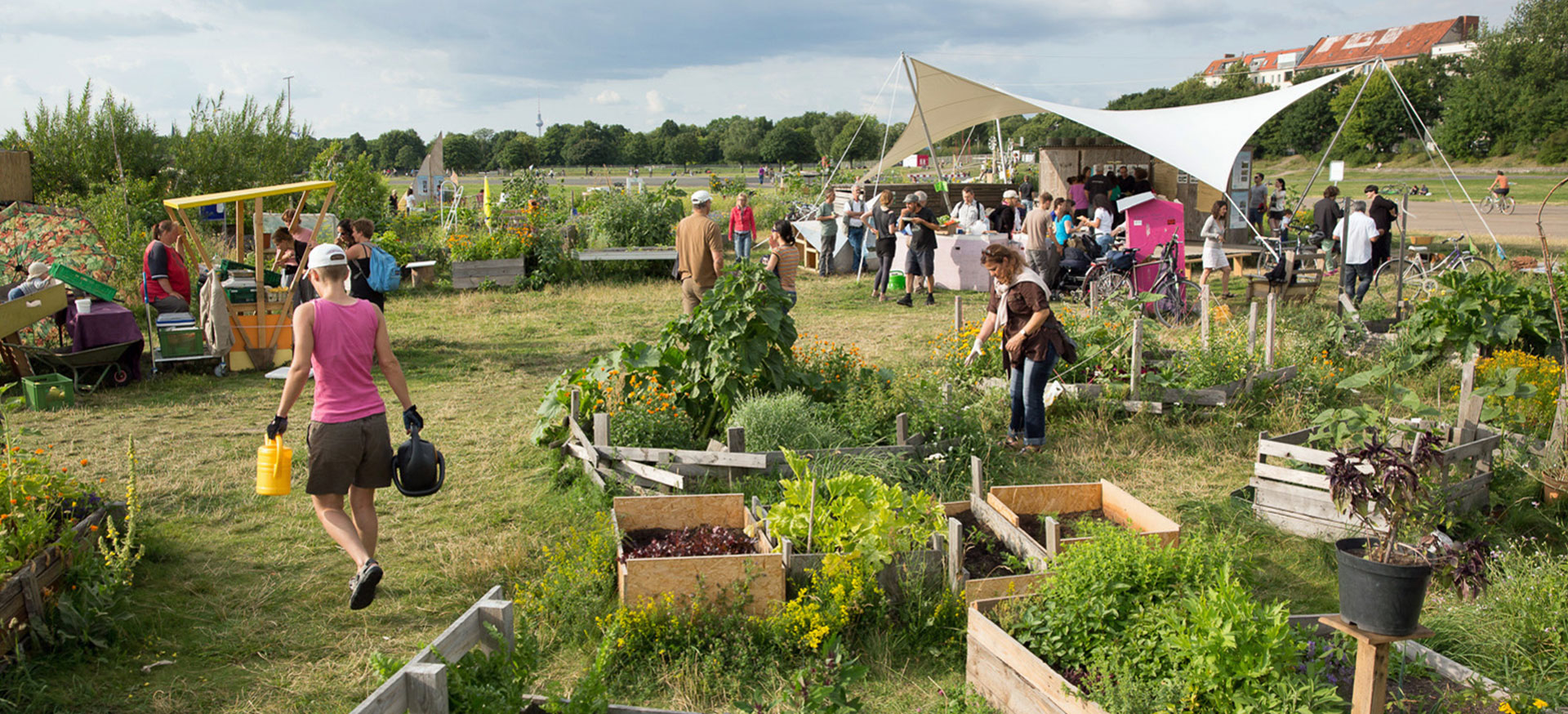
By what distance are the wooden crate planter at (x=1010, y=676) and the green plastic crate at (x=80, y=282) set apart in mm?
8518

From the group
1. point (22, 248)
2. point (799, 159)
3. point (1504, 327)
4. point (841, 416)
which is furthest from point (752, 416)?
point (799, 159)

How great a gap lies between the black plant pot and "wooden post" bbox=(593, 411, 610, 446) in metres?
3.87

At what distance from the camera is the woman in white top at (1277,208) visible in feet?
62.8

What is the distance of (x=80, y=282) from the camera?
28.0 feet

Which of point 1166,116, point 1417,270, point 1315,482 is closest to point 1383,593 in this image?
point 1315,482

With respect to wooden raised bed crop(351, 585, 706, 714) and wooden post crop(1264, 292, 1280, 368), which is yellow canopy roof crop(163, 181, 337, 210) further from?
wooden post crop(1264, 292, 1280, 368)

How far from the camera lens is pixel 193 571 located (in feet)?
15.9

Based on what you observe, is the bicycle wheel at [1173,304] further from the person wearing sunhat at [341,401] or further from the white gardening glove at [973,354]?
the person wearing sunhat at [341,401]

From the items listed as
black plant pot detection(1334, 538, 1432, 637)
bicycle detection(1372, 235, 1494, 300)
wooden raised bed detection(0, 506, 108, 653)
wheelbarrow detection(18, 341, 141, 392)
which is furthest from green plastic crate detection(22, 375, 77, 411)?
bicycle detection(1372, 235, 1494, 300)

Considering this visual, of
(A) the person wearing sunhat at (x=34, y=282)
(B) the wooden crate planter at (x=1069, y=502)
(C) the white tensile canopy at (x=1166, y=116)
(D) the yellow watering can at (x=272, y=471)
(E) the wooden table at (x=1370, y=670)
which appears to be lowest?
(B) the wooden crate planter at (x=1069, y=502)

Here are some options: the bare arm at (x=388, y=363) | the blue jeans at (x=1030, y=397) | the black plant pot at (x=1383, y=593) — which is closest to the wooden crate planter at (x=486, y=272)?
the blue jeans at (x=1030, y=397)

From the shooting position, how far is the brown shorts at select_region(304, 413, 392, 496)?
4145 mm

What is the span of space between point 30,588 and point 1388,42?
14891 cm

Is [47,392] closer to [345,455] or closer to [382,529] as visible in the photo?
[382,529]
